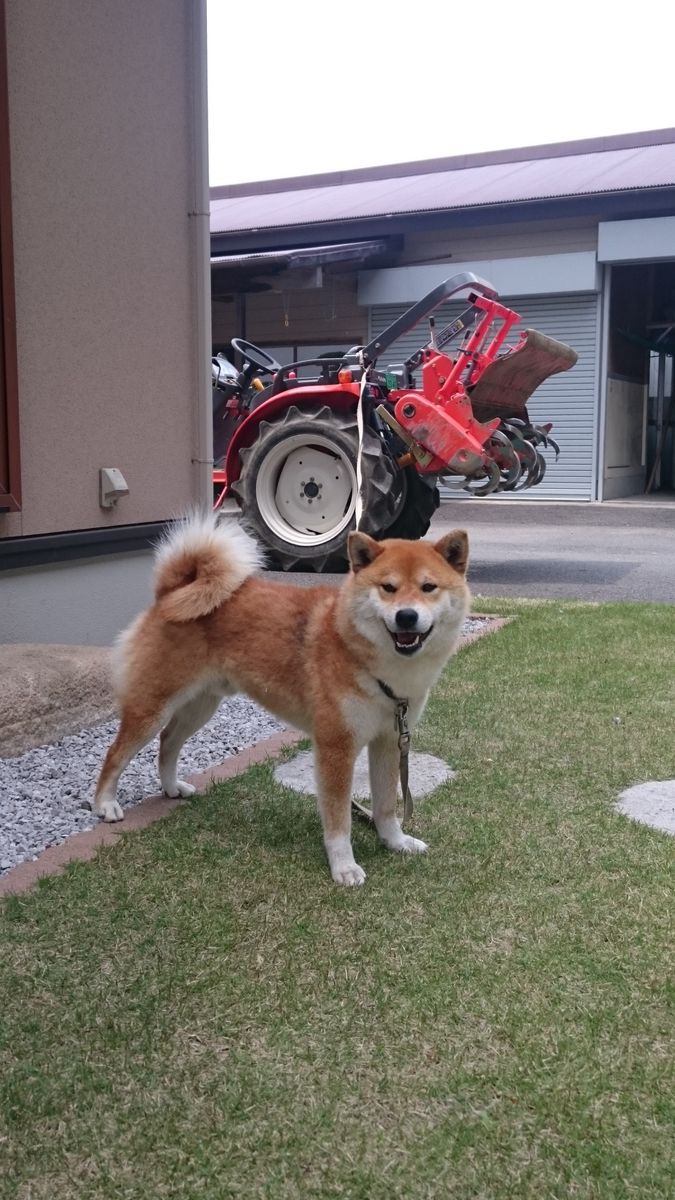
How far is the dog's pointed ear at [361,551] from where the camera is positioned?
302 centimetres

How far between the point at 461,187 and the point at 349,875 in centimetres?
1653

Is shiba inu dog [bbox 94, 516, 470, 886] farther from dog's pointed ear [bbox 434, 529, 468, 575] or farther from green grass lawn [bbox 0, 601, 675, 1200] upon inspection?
green grass lawn [bbox 0, 601, 675, 1200]

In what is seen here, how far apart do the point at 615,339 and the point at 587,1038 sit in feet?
53.7

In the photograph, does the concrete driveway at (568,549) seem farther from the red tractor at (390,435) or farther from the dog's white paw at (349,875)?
the dog's white paw at (349,875)

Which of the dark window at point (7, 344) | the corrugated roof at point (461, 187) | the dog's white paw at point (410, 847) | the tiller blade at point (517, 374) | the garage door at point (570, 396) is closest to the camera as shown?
the dog's white paw at point (410, 847)

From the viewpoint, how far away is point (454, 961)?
2.52 metres

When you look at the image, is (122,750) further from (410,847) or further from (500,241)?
(500,241)

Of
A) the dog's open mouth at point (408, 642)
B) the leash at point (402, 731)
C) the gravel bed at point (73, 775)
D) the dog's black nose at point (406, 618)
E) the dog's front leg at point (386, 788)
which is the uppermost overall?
the dog's black nose at point (406, 618)

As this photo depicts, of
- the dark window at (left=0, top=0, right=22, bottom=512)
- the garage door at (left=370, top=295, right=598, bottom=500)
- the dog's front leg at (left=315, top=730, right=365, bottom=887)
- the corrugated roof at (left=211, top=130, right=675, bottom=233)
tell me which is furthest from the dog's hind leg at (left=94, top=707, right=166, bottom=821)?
the corrugated roof at (left=211, top=130, right=675, bottom=233)

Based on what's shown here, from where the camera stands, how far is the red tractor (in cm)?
761

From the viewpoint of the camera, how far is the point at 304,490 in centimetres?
856

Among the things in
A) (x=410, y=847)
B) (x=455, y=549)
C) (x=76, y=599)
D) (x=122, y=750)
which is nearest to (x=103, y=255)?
(x=76, y=599)

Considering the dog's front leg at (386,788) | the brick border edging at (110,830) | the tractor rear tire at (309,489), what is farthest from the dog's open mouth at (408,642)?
the tractor rear tire at (309,489)

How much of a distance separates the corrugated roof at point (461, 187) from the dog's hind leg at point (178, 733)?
43.5 feet
